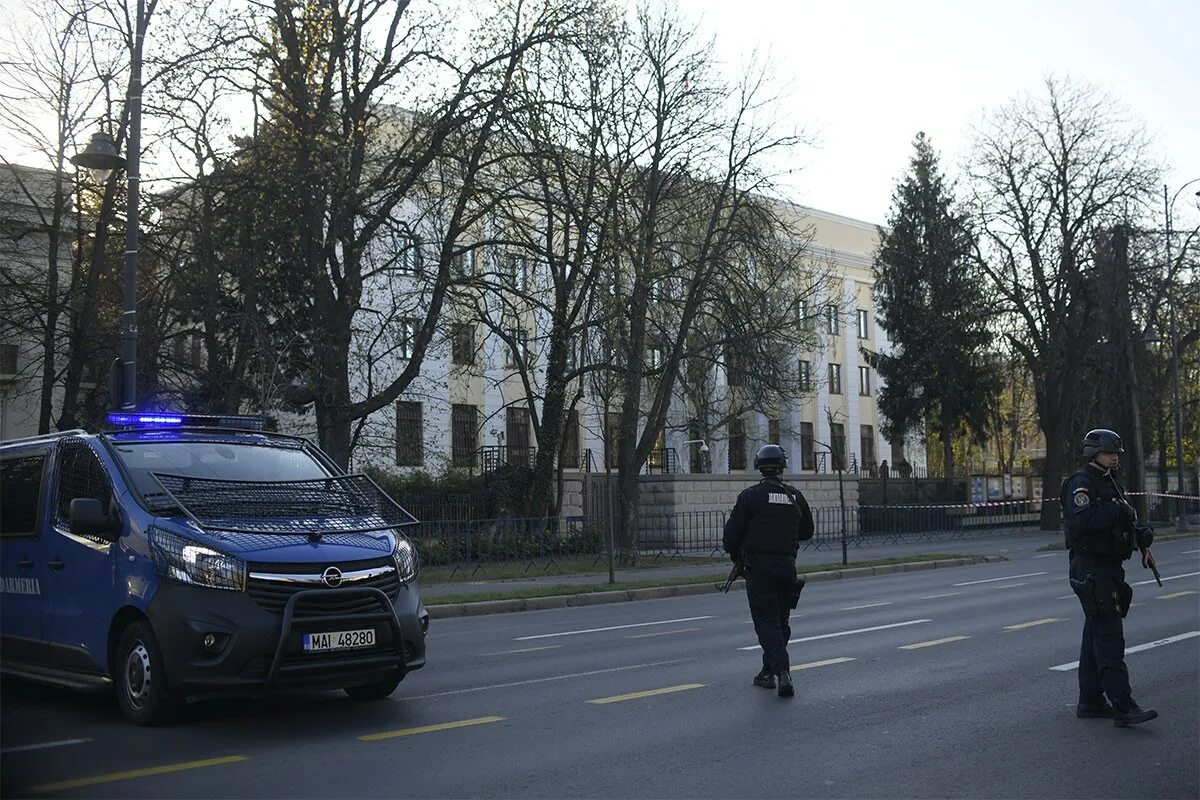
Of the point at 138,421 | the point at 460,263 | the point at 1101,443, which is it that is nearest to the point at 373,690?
the point at 138,421

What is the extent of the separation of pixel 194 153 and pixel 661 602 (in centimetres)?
Answer: 1181

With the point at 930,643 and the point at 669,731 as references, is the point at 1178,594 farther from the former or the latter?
the point at 669,731

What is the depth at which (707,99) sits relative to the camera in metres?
29.0

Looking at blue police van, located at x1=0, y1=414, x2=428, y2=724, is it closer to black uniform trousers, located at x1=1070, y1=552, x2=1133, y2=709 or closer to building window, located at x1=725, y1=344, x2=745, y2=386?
black uniform trousers, located at x1=1070, y1=552, x2=1133, y2=709

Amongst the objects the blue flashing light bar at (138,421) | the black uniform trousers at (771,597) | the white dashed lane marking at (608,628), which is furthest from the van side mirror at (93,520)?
the white dashed lane marking at (608,628)

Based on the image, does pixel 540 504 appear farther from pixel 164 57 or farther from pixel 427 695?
pixel 427 695

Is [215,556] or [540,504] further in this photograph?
[540,504]

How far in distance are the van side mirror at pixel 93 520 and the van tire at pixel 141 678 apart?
0.67 meters

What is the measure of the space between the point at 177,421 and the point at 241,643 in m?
2.60

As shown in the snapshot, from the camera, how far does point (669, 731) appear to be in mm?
7957

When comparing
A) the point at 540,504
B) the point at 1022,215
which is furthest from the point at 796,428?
the point at 540,504

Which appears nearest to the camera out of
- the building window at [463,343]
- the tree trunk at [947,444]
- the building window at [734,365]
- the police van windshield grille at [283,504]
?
the police van windshield grille at [283,504]

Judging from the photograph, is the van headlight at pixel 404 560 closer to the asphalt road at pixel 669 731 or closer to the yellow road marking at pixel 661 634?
the asphalt road at pixel 669 731

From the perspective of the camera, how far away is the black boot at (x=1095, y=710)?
27.5 feet
